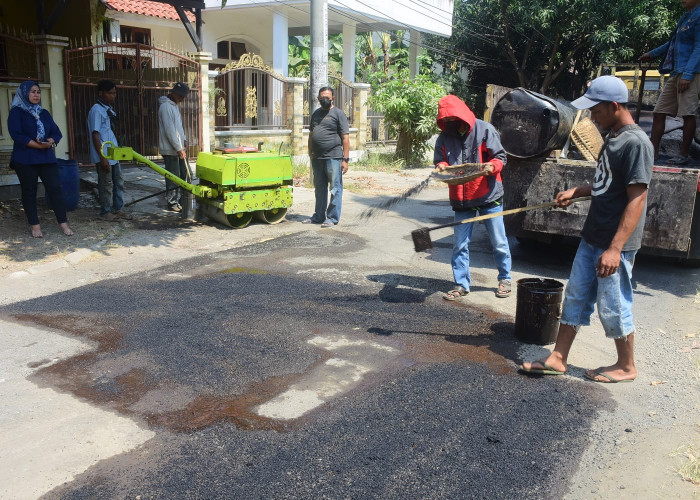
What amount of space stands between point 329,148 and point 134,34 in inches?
473

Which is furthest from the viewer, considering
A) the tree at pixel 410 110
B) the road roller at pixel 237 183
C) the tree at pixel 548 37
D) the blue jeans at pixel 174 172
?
the tree at pixel 548 37

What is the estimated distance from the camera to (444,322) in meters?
5.26

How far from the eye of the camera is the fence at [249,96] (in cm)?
1442

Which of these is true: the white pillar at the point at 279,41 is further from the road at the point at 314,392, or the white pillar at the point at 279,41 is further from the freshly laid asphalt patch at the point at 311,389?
the freshly laid asphalt patch at the point at 311,389

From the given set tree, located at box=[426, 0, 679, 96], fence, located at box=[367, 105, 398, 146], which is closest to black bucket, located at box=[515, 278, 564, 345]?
fence, located at box=[367, 105, 398, 146]

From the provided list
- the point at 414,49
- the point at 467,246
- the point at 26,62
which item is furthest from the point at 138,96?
the point at 414,49

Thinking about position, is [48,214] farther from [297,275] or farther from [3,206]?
[297,275]

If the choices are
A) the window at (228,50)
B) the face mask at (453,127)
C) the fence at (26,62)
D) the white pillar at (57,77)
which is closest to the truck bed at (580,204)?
the face mask at (453,127)

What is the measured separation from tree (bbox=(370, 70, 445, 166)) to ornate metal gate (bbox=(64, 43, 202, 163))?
6143mm

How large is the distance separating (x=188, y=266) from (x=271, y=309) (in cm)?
183

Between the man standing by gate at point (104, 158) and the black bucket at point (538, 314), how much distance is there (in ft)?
19.1

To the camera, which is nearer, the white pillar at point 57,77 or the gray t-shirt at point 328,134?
the gray t-shirt at point 328,134

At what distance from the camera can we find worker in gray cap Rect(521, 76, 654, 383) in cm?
378

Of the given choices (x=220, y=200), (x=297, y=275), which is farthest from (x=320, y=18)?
(x=297, y=275)
